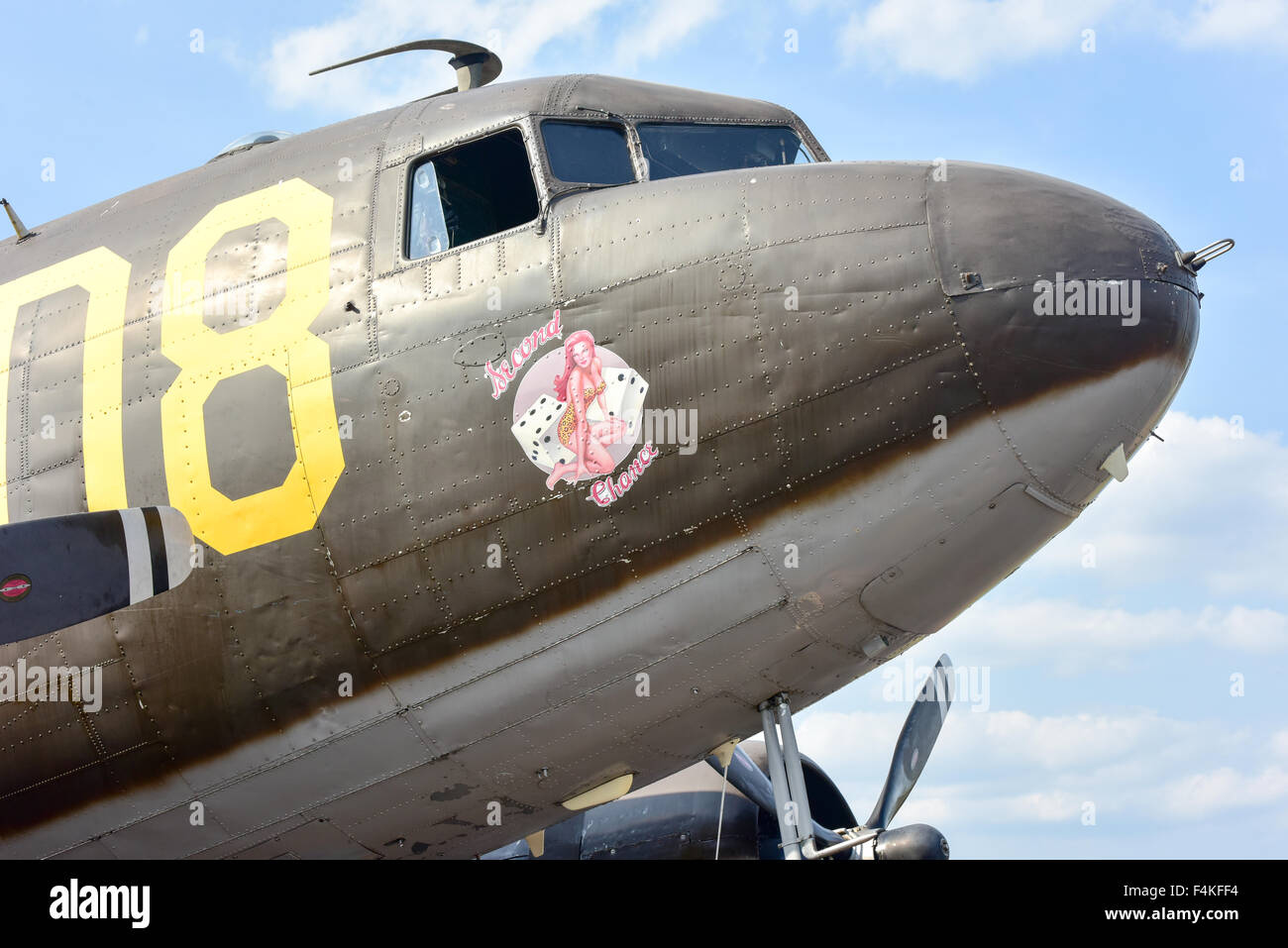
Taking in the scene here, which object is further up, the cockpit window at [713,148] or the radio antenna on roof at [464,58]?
the radio antenna on roof at [464,58]

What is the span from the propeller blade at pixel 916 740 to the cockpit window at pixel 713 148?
227 inches

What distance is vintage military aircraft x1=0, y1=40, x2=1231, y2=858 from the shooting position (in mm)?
8750

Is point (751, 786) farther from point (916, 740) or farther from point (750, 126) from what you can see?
point (750, 126)

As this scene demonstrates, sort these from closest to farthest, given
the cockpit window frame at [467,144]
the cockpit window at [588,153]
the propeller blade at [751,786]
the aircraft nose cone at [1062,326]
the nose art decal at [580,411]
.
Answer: the aircraft nose cone at [1062,326] < the nose art decal at [580,411] < the cockpit window frame at [467,144] < the cockpit window at [588,153] < the propeller blade at [751,786]

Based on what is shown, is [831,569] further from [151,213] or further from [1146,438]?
[151,213]

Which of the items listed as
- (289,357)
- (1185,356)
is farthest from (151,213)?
(1185,356)

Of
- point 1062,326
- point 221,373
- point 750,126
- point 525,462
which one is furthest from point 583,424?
point 750,126

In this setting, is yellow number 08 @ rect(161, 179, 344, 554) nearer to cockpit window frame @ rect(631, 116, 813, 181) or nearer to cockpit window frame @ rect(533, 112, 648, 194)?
cockpit window frame @ rect(533, 112, 648, 194)

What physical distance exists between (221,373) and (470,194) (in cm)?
231

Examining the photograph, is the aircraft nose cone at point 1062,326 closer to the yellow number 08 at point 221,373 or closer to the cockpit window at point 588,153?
the cockpit window at point 588,153

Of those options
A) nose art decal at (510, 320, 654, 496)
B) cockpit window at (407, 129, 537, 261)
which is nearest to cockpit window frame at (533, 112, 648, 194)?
cockpit window at (407, 129, 537, 261)

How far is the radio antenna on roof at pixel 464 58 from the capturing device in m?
11.8

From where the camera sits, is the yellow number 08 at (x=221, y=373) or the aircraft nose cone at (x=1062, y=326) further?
the yellow number 08 at (x=221, y=373)

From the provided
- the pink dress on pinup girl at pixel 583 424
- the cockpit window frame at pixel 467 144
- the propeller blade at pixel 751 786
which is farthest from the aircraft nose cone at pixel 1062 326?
the propeller blade at pixel 751 786
